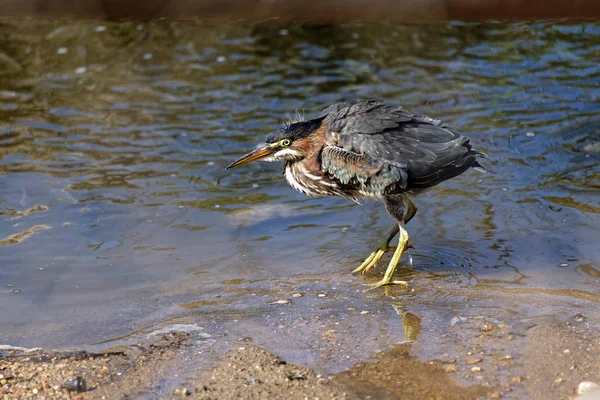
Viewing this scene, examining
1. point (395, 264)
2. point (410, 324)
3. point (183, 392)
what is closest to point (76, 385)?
point (183, 392)

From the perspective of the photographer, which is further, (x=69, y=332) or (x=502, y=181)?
(x=502, y=181)

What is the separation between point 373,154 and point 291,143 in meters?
0.70

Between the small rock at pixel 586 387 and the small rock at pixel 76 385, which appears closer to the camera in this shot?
the small rock at pixel 586 387

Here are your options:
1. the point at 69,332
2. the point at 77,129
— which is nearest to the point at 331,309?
the point at 69,332

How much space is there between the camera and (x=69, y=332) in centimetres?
516

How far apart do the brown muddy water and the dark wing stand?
2.52 ft

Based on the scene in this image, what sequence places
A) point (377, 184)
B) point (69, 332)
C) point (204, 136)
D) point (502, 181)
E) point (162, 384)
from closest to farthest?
point (162, 384), point (69, 332), point (377, 184), point (502, 181), point (204, 136)

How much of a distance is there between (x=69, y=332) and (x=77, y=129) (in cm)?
419

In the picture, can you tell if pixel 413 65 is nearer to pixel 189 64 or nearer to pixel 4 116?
pixel 189 64

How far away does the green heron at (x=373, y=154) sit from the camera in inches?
222

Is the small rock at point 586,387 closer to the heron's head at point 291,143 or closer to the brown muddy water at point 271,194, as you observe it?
the brown muddy water at point 271,194

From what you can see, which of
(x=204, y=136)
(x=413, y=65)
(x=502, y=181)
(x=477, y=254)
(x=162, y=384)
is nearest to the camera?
(x=162, y=384)

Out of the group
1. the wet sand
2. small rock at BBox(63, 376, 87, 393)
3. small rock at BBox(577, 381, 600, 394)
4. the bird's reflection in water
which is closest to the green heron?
the bird's reflection in water

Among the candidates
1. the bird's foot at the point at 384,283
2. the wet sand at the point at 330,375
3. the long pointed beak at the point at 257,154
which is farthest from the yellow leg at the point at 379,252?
the wet sand at the point at 330,375
